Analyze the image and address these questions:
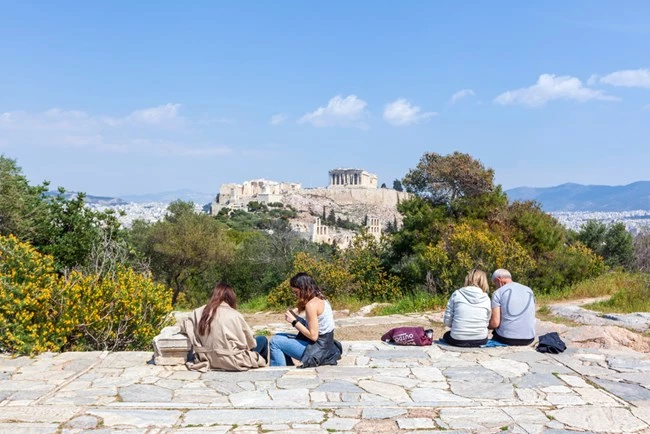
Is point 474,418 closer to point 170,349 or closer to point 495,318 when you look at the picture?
point 495,318

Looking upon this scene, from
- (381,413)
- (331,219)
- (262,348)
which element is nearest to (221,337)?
(262,348)

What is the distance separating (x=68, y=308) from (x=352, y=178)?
127 m

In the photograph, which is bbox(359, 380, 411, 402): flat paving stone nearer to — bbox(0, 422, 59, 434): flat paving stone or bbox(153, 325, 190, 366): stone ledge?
bbox(153, 325, 190, 366): stone ledge

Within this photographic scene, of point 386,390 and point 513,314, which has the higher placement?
point 513,314

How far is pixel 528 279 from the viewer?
15.1 m

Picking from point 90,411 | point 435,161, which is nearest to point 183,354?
point 90,411

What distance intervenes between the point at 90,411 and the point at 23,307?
272 cm

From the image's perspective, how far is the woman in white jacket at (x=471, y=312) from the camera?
714 centimetres

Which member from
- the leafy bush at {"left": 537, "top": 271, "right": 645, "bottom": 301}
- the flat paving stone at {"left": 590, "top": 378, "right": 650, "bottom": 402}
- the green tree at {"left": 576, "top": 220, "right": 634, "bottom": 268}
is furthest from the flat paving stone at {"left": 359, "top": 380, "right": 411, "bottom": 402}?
the green tree at {"left": 576, "top": 220, "right": 634, "bottom": 268}

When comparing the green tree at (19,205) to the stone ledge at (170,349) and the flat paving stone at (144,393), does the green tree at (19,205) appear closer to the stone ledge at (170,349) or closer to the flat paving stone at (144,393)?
the stone ledge at (170,349)

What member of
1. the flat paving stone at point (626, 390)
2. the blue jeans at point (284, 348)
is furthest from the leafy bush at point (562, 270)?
the blue jeans at point (284, 348)

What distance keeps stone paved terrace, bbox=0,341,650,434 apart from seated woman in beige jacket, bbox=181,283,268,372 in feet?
0.50

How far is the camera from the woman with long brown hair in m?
6.24

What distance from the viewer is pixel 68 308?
713 cm
